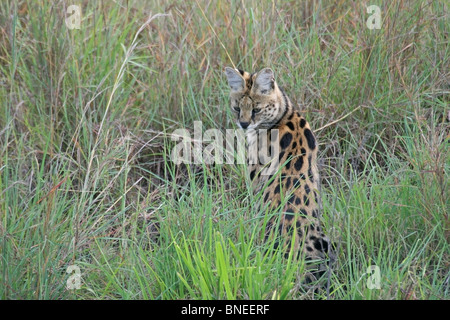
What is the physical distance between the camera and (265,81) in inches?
186

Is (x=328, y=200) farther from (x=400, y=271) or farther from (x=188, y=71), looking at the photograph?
(x=188, y=71)

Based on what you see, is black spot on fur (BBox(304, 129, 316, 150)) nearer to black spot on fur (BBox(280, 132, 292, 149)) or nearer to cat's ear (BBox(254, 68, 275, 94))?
black spot on fur (BBox(280, 132, 292, 149))

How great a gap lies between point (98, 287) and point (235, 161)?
63.5 inches

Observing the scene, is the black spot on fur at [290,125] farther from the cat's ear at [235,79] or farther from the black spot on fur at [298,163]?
the cat's ear at [235,79]

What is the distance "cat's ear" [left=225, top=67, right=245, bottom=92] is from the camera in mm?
4763

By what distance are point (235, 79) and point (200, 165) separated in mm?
714

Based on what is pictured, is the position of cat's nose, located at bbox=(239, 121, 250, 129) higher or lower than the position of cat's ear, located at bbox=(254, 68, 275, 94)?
lower

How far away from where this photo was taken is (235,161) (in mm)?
5043

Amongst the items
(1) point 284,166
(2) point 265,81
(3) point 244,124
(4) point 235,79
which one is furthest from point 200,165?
(1) point 284,166

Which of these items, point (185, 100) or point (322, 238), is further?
point (185, 100)

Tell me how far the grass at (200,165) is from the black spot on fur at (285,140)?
0.34 metres

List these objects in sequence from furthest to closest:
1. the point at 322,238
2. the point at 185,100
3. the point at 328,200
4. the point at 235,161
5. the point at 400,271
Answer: the point at 185,100 < the point at 235,161 < the point at 328,200 < the point at 322,238 < the point at 400,271

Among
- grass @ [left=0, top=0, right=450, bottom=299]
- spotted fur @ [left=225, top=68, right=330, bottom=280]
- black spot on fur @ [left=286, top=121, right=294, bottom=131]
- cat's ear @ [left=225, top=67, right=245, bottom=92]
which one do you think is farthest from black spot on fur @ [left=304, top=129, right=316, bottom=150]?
cat's ear @ [left=225, top=67, right=245, bottom=92]
